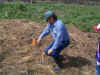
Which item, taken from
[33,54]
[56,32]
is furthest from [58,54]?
[33,54]

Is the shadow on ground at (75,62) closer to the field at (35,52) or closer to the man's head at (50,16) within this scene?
the field at (35,52)

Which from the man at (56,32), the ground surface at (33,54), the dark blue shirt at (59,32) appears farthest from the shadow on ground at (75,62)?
the dark blue shirt at (59,32)

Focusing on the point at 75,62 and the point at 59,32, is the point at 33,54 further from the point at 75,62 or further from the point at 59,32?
the point at 59,32

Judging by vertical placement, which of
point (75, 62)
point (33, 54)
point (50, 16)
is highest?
point (50, 16)

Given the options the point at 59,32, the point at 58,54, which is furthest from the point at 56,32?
the point at 58,54

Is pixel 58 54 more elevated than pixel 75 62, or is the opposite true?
pixel 58 54

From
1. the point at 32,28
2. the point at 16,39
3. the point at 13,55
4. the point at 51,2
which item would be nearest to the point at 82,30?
the point at 32,28

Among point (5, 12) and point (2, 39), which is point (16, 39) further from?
point (5, 12)

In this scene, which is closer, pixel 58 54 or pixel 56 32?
pixel 56 32

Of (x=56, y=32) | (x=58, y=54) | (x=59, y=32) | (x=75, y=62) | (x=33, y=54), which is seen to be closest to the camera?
(x=59, y=32)

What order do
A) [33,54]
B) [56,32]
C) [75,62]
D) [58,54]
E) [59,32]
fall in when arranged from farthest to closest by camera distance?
1. [33,54]
2. [75,62]
3. [58,54]
4. [56,32]
5. [59,32]

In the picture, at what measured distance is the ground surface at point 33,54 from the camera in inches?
175

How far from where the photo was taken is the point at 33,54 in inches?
200

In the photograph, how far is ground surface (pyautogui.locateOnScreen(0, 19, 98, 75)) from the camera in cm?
446
